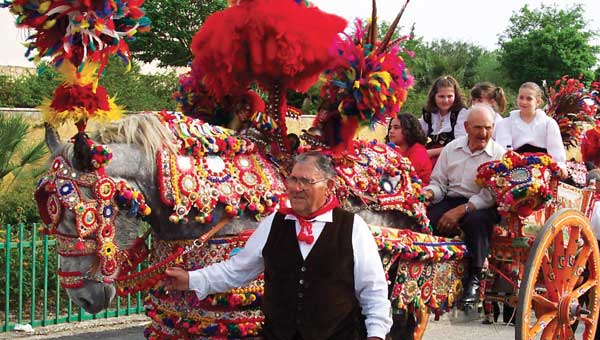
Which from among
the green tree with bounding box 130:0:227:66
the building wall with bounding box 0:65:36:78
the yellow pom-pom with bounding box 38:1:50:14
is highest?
the green tree with bounding box 130:0:227:66

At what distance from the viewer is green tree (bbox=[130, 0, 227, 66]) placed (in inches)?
941

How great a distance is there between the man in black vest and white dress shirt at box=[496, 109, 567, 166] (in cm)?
331

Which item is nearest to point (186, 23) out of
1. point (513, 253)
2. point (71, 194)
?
point (513, 253)

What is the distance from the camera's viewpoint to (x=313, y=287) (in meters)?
3.53

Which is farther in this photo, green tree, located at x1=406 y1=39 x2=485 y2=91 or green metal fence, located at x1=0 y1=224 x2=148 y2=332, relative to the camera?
green tree, located at x1=406 y1=39 x2=485 y2=91

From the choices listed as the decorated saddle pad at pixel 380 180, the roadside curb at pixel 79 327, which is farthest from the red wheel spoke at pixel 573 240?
the roadside curb at pixel 79 327

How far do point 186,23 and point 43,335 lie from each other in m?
17.5

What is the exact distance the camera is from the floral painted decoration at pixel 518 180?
5449mm

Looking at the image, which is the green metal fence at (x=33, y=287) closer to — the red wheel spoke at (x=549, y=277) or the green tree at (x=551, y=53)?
the red wheel spoke at (x=549, y=277)

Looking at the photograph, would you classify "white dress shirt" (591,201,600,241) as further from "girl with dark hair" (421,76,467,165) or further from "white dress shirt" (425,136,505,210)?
"white dress shirt" (425,136,505,210)

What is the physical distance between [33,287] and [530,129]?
5.02 meters

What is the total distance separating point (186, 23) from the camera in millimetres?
24156

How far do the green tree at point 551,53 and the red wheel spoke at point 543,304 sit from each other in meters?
27.7

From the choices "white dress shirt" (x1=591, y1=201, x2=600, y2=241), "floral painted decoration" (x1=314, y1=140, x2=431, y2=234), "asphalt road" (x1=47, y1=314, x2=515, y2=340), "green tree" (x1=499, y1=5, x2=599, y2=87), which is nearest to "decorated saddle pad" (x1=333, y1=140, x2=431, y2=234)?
"floral painted decoration" (x1=314, y1=140, x2=431, y2=234)
